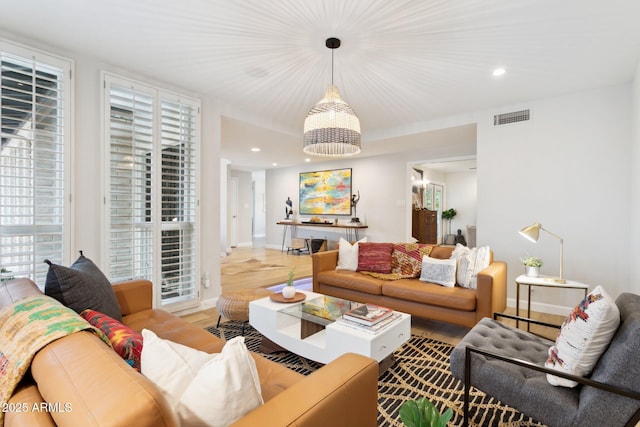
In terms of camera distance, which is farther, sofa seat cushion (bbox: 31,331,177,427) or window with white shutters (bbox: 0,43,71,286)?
window with white shutters (bbox: 0,43,71,286)

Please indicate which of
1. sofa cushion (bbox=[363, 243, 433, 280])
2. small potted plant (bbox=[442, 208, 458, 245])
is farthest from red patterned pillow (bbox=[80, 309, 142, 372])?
small potted plant (bbox=[442, 208, 458, 245])

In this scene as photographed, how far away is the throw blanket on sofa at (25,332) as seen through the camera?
0.88 meters

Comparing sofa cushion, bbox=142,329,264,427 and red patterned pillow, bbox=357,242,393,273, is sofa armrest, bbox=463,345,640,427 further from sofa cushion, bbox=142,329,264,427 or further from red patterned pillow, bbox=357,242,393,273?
red patterned pillow, bbox=357,242,393,273

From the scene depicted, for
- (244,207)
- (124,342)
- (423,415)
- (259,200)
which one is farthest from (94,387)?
(259,200)

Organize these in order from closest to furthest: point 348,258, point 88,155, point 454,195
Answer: point 88,155 < point 348,258 < point 454,195

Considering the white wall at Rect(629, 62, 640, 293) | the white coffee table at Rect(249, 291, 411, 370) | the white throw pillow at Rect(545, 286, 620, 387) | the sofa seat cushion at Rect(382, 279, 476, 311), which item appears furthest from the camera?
the sofa seat cushion at Rect(382, 279, 476, 311)

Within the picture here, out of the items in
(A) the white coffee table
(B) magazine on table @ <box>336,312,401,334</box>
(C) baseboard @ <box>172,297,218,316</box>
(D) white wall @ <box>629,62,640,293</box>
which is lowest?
(C) baseboard @ <box>172,297,218,316</box>

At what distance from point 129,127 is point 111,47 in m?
0.72

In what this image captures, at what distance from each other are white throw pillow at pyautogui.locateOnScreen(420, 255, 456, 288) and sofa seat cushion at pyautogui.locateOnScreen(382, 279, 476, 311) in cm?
6

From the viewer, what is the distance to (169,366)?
869 millimetres

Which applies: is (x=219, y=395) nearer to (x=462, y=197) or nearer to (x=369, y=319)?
(x=369, y=319)

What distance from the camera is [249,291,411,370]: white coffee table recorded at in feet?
6.53

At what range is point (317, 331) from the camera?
2455 millimetres

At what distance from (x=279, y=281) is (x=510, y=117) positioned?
4.06m
